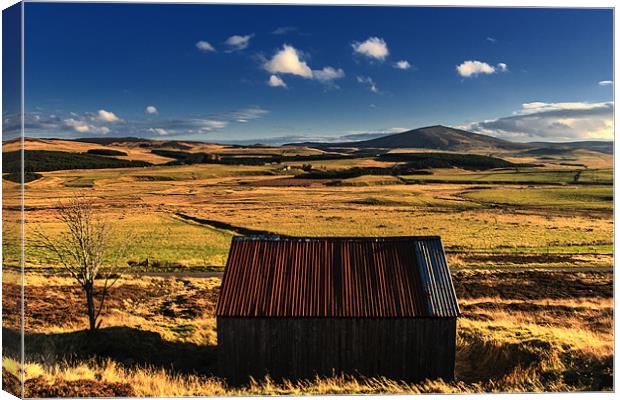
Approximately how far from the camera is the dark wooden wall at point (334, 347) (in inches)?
413

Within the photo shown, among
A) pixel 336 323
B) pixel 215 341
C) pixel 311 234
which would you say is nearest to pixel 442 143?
pixel 311 234

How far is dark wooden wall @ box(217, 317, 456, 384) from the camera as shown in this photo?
10492mm

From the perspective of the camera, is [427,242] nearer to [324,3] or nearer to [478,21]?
[324,3]

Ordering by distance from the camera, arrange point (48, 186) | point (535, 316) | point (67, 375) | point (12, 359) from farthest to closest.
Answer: point (48, 186), point (535, 316), point (67, 375), point (12, 359)

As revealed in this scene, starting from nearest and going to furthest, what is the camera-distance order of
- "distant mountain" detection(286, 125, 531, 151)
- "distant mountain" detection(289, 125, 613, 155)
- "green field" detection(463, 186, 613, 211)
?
"green field" detection(463, 186, 613, 211), "distant mountain" detection(286, 125, 531, 151), "distant mountain" detection(289, 125, 613, 155)

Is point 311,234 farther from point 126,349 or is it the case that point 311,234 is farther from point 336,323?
point 336,323

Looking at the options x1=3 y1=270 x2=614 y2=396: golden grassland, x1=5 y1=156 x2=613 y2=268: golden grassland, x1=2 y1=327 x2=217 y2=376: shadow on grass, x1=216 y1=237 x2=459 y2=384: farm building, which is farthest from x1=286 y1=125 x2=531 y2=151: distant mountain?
x1=216 y1=237 x2=459 y2=384: farm building

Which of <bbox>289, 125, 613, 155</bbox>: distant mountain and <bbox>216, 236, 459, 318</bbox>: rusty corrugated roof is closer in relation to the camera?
<bbox>216, 236, 459, 318</bbox>: rusty corrugated roof

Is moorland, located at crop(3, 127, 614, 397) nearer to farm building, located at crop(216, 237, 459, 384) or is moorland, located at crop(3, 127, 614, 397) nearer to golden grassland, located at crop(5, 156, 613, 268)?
golden grassland, located at crop(5, 156, 613, 268)

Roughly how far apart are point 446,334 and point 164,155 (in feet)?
224

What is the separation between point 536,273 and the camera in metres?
26.5

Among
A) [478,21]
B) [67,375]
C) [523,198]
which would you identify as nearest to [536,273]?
[478,21]

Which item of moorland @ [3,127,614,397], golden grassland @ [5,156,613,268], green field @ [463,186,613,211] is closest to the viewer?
moorland @ [3,127,614,397]

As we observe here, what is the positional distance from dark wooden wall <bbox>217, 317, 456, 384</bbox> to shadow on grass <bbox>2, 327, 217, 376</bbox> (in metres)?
2.22
